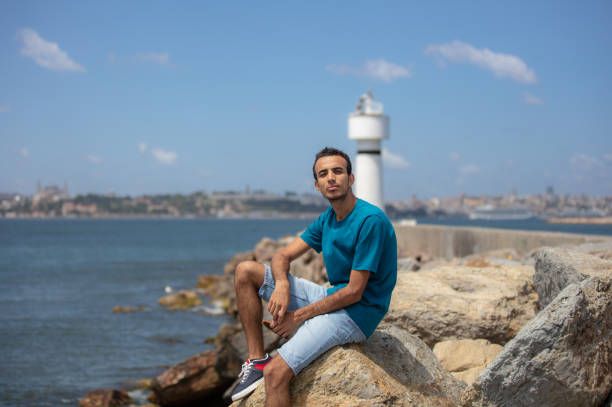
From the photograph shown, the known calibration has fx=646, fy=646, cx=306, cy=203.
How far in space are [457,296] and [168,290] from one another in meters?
21.0

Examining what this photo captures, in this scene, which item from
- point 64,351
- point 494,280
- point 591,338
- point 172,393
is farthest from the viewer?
point 64,351

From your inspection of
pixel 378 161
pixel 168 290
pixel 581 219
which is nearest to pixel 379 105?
pixel 378 161

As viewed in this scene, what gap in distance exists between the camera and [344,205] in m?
3.87

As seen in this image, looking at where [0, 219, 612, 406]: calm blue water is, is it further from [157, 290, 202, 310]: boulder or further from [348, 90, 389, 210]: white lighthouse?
[348, 90, 389, 210]: white lighthouse

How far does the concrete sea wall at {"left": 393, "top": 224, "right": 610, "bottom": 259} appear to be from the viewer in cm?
1302

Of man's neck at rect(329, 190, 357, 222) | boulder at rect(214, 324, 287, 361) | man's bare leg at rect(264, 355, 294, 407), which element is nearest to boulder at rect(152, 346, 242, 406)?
boulder at rect(214, 324, 287, 361)

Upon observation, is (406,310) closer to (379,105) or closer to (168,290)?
(379,105)

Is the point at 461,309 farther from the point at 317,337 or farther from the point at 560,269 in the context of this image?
the point at 317,337

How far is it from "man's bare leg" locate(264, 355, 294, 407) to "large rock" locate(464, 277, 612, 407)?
1044mm

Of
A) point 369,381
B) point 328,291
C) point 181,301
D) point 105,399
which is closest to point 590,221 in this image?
point 181,301

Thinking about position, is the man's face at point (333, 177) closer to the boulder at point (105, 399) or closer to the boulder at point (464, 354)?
the boulder at point (464, 354)

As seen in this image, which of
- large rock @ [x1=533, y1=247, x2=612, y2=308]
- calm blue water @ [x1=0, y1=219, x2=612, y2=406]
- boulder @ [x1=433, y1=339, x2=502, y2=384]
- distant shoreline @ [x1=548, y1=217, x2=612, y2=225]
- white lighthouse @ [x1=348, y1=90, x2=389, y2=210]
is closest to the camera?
large rock @ [x1=533, y1=247, x2=612, y2=308]

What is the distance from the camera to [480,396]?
12.1ft

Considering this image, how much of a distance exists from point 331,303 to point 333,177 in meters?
0.76
